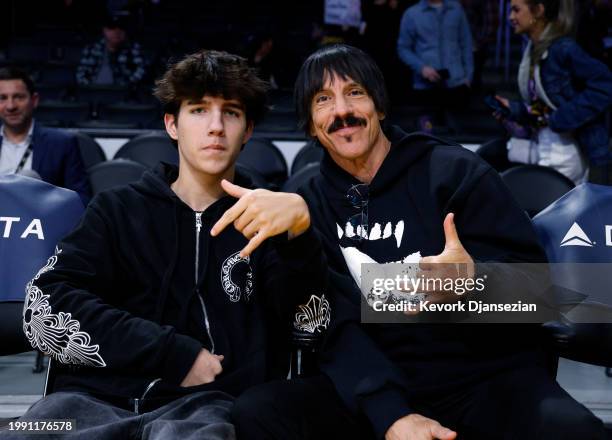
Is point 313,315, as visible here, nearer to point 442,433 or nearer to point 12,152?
point 442,433

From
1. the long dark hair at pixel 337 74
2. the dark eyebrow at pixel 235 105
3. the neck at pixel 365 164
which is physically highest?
the long dark hair at pixel 337 74

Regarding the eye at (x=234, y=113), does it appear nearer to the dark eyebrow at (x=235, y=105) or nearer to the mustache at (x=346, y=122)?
the dark eyebrow at (x=235, y=105)

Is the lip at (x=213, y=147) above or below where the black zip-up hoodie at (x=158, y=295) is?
above

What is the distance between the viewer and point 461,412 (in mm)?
1872

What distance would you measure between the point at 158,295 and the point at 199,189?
33 cm

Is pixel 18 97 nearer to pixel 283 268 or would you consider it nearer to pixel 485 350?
pixel 283 268

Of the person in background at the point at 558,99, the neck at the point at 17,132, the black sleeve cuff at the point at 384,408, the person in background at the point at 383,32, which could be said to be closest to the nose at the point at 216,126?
the black sleeve cuff at the point at 384,408

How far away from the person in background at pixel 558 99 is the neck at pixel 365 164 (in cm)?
186

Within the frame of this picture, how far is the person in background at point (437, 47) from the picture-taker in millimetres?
5629

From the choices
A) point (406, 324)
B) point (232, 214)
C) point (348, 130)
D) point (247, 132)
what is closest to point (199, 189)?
point (247, 132)

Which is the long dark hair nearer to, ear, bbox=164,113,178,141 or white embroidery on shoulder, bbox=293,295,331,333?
ear, bbox=164,113,178,141

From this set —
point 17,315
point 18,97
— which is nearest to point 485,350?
point 17,315

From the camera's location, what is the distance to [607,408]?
2555 mm

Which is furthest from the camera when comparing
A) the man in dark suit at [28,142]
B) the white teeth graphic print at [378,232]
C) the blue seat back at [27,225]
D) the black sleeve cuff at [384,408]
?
the man in dark suit at [28,142]
